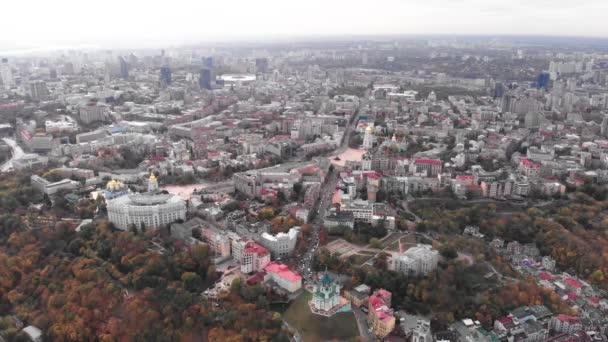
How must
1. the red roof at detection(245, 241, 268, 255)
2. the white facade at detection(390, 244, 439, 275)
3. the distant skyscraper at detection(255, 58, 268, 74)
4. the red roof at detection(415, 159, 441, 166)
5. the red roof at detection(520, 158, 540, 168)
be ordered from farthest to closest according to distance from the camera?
the distant skyscraper at detection(255, 58, 268, 74) → the red roof at detection(415, 159, 441, 166) → the red roof at detection(520, 158, 540, 168) → the red roof at detection(245, 241, 268, 255) → the white facade at detection(390, 244, 439, 275)

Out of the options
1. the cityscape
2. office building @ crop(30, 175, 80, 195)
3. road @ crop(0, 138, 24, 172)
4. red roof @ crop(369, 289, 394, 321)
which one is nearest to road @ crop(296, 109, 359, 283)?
the cityscape

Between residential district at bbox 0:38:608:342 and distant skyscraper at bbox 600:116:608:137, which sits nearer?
residential district at bbox 0:38:608:342

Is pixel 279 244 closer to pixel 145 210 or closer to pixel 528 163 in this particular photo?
pixel 145 210

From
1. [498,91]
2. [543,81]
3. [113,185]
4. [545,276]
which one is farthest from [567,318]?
[543,81]

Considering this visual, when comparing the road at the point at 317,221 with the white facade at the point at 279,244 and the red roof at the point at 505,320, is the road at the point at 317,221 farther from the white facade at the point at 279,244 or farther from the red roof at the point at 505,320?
the red roof at the point at 505,320

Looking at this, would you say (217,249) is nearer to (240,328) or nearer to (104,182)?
(240,328)

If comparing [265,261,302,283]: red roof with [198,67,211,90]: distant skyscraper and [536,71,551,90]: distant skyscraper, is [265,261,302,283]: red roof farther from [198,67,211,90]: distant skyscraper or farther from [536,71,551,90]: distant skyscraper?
[536,71,551,90]: distant skyscraper

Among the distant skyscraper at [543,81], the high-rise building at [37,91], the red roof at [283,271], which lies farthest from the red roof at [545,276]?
the high-rise building at [37,91]
